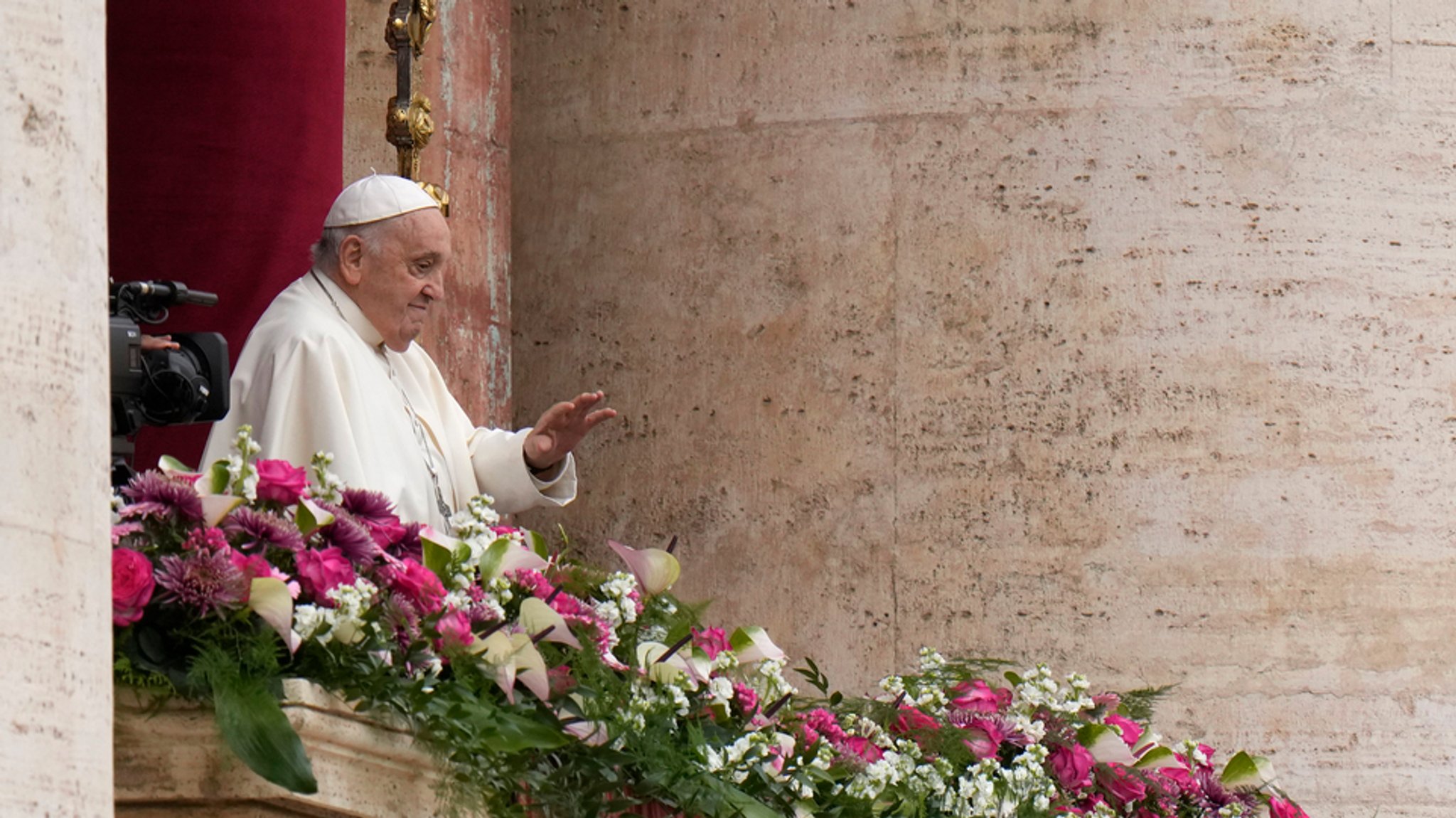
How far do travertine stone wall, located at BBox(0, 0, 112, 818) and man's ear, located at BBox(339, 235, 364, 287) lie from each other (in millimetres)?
2496

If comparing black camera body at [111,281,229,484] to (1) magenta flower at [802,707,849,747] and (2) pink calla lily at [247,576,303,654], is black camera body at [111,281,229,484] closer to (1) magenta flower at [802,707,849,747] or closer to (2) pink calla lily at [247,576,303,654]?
(2) pink calla lily at [247,576,303,654]

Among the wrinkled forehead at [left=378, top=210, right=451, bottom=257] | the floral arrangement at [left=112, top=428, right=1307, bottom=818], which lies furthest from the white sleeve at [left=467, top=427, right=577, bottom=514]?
the floral arrangement at [left=112, top=428, right=1307, bottom=818]

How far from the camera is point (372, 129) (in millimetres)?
6535

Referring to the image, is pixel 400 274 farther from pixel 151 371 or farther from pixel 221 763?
pixel 221 763

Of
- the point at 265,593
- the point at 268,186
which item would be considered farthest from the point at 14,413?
the point at 268,186

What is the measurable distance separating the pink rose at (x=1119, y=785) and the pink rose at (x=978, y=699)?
0.21m

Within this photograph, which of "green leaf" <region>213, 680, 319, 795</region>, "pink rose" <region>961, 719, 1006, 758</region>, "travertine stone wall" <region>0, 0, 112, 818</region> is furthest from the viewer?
"pink rose" <region>961, 719, 1006, 758</region>

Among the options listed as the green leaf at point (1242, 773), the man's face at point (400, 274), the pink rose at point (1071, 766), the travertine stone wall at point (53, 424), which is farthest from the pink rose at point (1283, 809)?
the travertine stone wall at point (53, 424)

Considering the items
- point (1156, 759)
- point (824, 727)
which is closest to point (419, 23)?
point (1156, 759)

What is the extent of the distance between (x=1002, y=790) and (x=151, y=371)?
149 cm

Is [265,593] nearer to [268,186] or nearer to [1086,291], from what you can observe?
[268,186]

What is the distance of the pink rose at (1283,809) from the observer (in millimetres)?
4152

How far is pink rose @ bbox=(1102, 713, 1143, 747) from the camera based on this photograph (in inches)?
161

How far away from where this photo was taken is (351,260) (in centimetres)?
466
